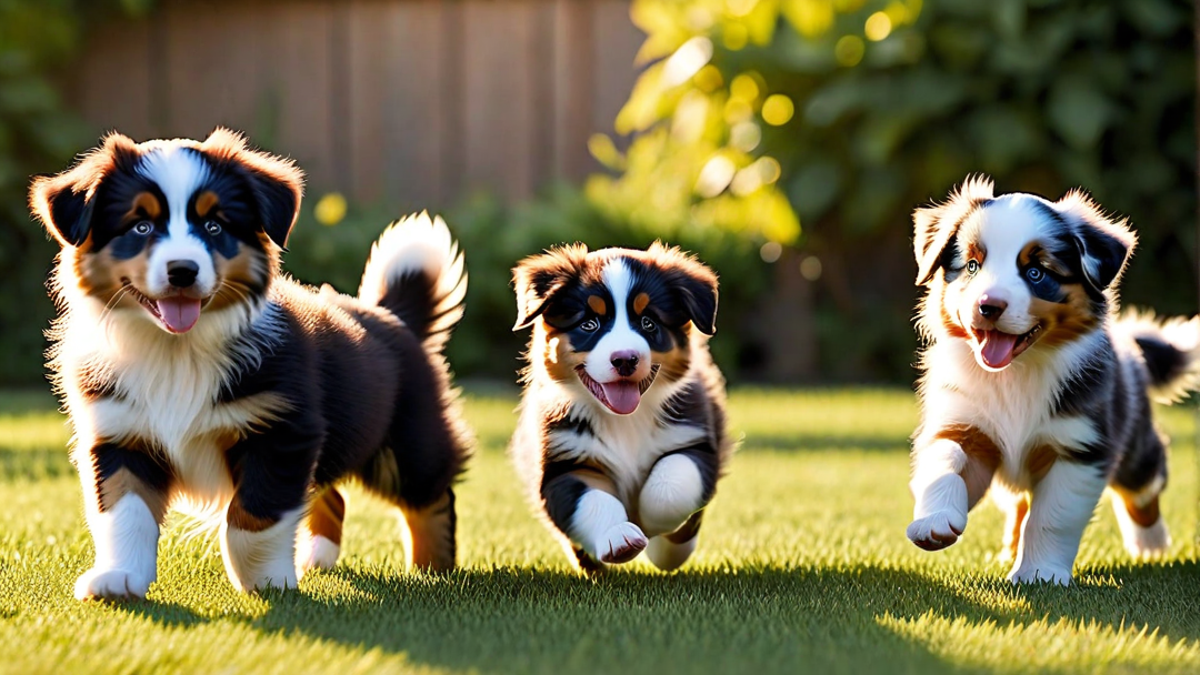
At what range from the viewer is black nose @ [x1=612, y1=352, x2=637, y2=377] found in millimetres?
4117

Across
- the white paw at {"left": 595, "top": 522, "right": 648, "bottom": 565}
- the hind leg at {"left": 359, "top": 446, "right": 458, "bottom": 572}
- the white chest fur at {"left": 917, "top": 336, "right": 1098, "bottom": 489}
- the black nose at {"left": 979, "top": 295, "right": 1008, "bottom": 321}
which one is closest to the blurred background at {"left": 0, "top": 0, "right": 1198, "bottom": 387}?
the hind leg at {"left": 359, "top": 446, "right": 458, "bottom": 572}

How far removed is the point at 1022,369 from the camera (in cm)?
430

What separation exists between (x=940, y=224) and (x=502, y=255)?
7.42 metres

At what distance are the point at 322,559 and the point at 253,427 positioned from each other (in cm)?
96

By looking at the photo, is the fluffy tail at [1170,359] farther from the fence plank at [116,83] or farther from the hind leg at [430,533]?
the fence plank at [116,83]

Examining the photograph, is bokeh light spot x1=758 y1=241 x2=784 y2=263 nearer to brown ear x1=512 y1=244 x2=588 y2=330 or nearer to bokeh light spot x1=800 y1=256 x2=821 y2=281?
bokeh light spot x1=800 y1=256 x2=821 y2=281

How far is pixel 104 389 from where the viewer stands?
3.86m

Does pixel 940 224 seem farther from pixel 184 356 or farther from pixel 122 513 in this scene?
pixel 122 513

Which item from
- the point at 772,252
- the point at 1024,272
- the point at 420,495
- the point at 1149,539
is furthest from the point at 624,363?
the point at 772,252

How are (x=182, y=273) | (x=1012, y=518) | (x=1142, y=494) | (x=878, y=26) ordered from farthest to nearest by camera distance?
(x=878, y=26)
(x=1142, y=494)
(x=1012, y=518)
(x=182, y=273)

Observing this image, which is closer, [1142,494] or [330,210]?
[1142,494]

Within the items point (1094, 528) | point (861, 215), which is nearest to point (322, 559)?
point (1094, 528)

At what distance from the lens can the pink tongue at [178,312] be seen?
3740 mm

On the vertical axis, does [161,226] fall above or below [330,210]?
above
